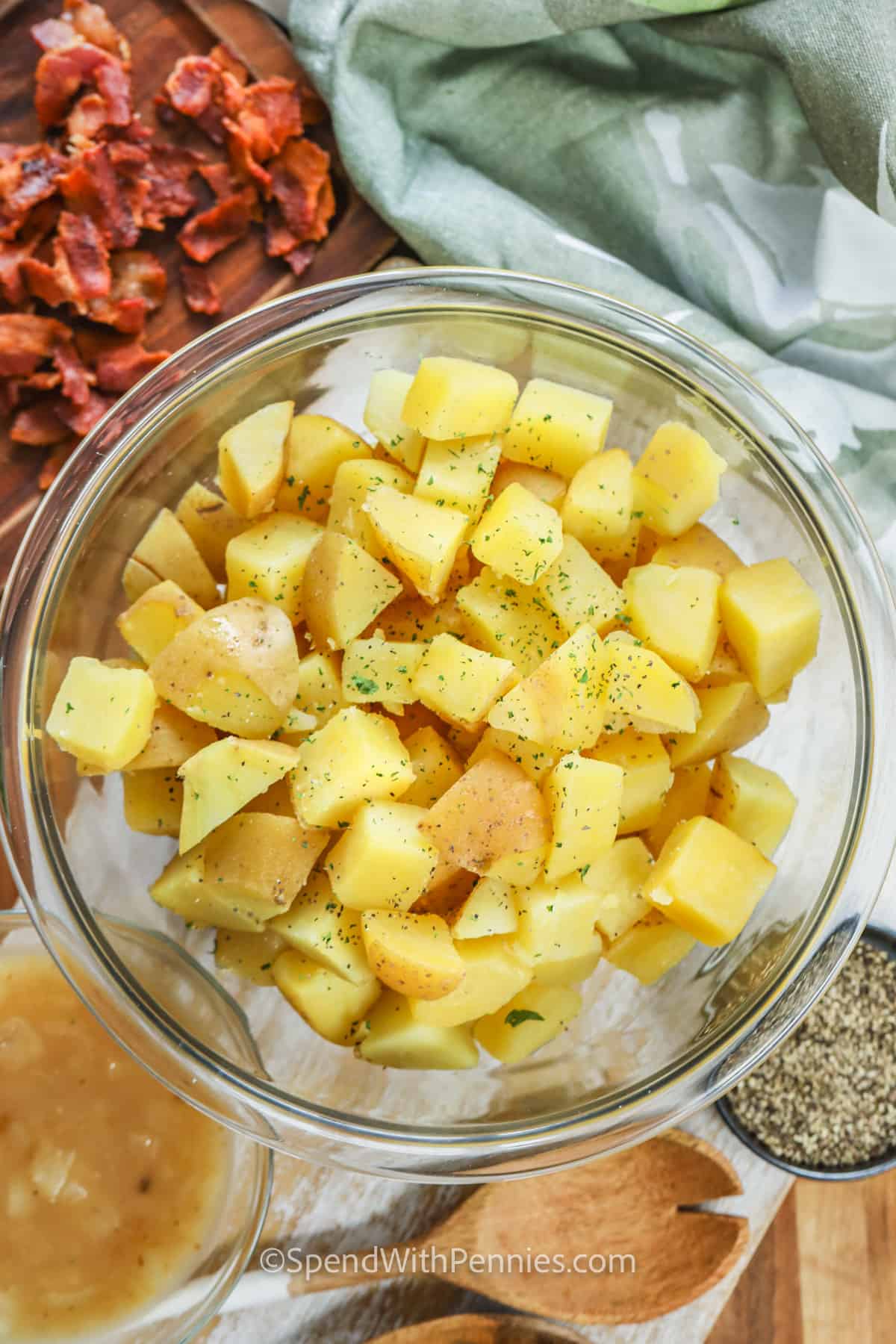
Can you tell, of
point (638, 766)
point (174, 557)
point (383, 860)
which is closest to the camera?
point (383, 860)

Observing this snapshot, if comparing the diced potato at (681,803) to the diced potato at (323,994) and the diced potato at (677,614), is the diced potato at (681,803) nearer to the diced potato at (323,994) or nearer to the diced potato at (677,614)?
the diced potato at (677,614)

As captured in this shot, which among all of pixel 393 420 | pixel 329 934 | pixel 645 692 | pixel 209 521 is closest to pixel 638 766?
pixel 645 692

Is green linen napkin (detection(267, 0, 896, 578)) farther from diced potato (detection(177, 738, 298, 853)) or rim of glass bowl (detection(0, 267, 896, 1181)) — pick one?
diced potato (detection(177, 738, 298, 853))

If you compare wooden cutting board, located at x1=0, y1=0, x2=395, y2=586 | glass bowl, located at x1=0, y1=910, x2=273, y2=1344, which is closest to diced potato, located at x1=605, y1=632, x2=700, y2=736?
glass bowl, located at x1=0, y1=910, x2=273, y2=1344

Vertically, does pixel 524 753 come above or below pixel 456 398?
below

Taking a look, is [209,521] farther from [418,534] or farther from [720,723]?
[720,723]

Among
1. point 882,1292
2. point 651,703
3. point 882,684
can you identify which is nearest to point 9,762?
point 651,703
